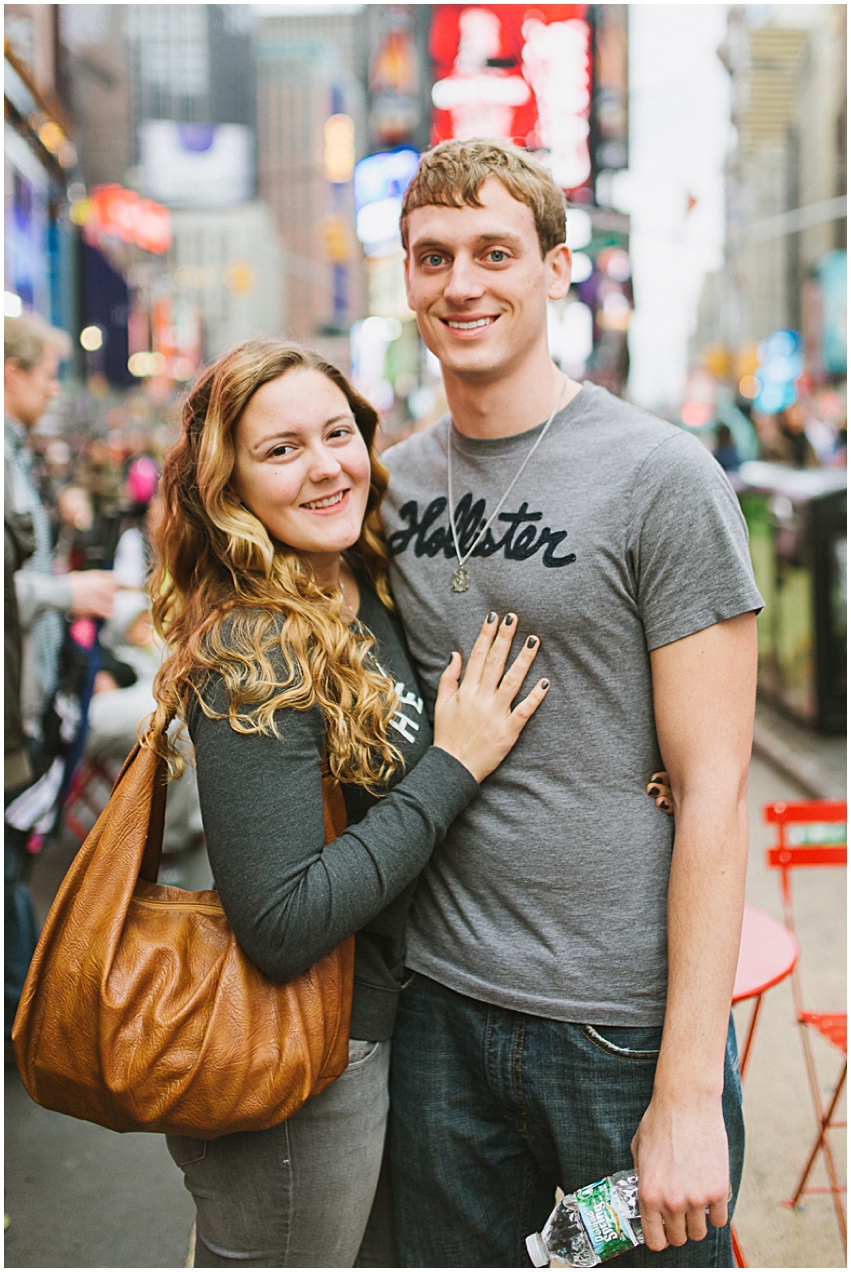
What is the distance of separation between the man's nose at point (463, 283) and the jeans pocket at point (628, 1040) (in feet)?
4.27

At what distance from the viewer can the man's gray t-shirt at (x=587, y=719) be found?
169cm

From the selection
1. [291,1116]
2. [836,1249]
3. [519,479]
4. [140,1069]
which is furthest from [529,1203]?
[836,1249]

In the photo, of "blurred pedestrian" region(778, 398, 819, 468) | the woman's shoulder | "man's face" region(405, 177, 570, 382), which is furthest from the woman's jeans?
"blurred pedestrian" region(778, 398, 819, 468)

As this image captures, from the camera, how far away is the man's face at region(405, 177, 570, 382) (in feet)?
6.07

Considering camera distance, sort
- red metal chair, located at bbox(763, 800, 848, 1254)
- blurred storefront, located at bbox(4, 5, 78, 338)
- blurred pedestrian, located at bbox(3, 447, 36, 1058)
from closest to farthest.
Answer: red metal chair, located at bbox(763, 800, 848, 1254), blurred pedestrian, located at bbox(3, 447, 36, 1058), blurred storefront, located at bbox(4, 5, 78, 338)

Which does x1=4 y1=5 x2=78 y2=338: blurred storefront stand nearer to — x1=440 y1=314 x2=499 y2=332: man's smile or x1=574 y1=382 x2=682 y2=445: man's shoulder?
x1=440 y1=314 x2=499 y2=332: man's smile

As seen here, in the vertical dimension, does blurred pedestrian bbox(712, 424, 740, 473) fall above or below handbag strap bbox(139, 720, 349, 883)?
above

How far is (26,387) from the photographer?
15.4 ft

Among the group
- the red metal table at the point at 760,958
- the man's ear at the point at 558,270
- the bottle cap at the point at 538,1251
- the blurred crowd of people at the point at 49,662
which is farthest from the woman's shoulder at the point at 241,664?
the red metal table at the point at 760,958

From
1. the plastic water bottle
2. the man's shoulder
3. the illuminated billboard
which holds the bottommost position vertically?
the plastic water bottle

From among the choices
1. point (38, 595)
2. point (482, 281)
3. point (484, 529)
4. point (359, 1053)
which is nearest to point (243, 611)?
point (484, 529)

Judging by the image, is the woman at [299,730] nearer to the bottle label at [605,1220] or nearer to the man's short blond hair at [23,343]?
the bottle label at [605,1220]

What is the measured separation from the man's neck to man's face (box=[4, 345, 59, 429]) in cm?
334

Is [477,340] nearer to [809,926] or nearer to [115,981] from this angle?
[115,981]
